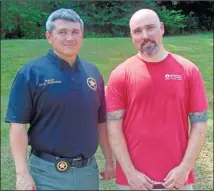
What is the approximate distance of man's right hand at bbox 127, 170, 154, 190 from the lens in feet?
6.53

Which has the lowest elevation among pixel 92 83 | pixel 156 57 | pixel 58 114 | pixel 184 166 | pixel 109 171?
pixel 109 171

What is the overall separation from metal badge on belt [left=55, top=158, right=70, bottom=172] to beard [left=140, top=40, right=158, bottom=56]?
58 cm

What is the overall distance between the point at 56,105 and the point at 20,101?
0.48ft

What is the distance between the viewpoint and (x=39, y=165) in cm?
197

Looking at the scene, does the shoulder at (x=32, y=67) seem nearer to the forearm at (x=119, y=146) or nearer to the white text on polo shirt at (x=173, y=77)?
the forearm at (x=119, y=146)

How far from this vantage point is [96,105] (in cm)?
200

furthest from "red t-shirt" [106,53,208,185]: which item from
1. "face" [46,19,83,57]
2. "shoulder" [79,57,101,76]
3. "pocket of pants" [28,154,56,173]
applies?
"pocket of pants" [28,154,56,173]

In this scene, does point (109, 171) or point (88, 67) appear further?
point (109, 171)

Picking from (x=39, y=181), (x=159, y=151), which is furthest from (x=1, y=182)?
(x=159, y=151)

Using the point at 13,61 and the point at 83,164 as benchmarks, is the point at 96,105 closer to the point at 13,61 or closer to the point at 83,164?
the point at 83,164

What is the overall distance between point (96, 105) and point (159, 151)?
0.34 meters

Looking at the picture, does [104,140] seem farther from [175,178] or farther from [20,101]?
[20,101]

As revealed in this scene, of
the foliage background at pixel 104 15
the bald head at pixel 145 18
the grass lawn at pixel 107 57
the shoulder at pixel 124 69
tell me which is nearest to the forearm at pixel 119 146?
the shoulder at pixel 124 69

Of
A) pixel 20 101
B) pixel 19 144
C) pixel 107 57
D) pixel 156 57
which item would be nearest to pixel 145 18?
pixel 156 57
